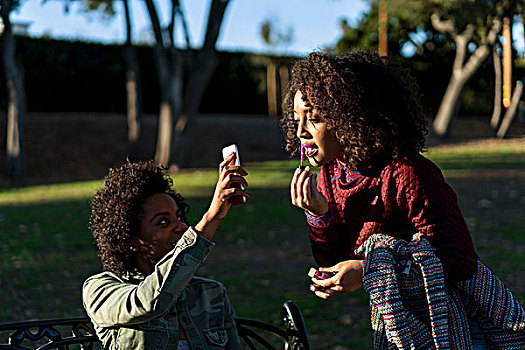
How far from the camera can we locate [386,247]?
5.98ft

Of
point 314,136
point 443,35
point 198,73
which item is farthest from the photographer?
point 443,35

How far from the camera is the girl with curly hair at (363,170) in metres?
1.83

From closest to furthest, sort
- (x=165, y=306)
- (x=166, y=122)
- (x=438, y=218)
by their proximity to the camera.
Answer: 1. (x=438, y=218)
2. (x=165, y=306)
3. (x=166, y=122)

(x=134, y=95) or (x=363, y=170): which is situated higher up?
(x=363, y=170)

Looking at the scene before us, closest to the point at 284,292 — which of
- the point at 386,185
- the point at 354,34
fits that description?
the point at 386,185

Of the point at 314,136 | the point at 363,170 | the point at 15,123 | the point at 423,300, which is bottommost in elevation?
the point at 15,123

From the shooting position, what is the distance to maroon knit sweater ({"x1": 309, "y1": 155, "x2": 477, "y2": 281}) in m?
1.83

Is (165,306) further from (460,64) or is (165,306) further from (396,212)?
(460,64)

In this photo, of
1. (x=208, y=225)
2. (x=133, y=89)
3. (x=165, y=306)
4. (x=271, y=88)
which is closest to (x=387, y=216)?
(x=208, y=225)

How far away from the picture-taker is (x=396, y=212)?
6.28ft

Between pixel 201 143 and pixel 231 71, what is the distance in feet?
24.2

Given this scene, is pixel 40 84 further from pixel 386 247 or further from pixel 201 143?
pixel 386 247

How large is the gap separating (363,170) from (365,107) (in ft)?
0.62

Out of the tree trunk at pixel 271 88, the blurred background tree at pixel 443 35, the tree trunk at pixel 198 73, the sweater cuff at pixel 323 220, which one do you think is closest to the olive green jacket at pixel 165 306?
the sweater cuff at pixel 323 220
